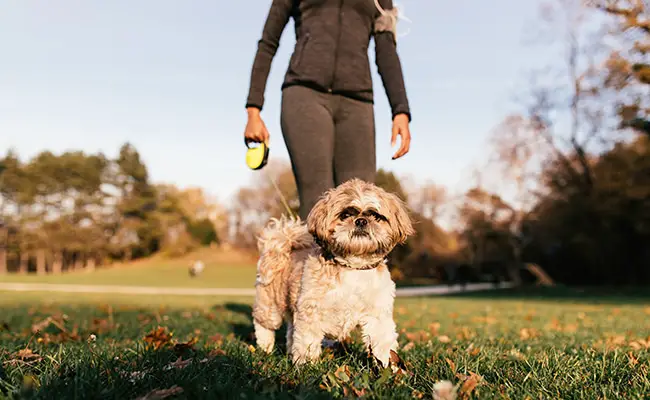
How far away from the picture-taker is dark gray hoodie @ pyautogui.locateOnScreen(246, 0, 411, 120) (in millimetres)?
4086

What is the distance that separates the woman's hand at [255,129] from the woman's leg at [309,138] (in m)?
0.17

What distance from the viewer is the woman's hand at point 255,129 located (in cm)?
407

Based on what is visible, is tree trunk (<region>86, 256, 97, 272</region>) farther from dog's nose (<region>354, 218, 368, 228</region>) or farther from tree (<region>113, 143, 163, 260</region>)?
→ dog's nose (<region>354, 218, 368, 228</region>)

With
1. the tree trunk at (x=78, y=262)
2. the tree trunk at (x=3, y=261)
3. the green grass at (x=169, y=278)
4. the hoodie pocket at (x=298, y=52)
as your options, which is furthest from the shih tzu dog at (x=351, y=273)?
the tree trunk at (x=78, y=262)

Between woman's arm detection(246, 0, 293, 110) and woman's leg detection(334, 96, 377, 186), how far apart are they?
72cm

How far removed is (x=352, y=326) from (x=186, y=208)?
7115 centimetres

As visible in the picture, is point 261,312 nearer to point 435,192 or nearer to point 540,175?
point 540,175

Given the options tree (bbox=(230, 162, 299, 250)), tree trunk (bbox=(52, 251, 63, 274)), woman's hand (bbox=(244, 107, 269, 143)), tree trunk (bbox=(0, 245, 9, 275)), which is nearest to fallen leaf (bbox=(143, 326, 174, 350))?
woman's hand (bbox=(244, 107, 269, 143))

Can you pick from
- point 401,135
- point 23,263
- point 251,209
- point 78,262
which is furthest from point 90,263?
point 401,135

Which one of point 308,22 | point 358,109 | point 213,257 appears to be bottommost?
point 213,257

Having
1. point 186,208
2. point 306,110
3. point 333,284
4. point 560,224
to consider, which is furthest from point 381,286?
point 186,208

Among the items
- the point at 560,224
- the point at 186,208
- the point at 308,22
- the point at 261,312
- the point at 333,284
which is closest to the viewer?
the point at 333,284

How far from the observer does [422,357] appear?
10.7ft

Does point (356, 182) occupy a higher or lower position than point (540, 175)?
lower
